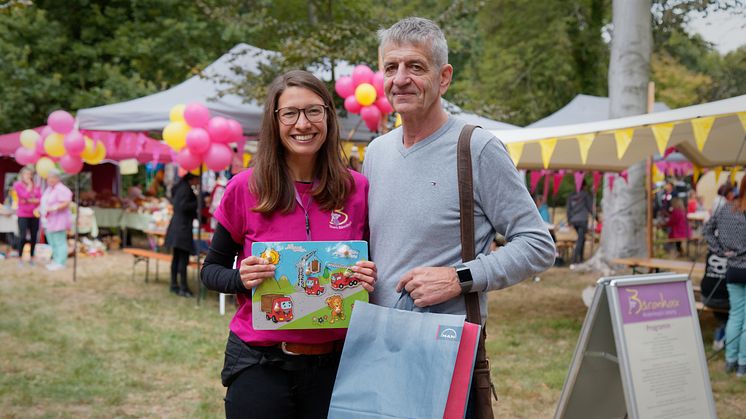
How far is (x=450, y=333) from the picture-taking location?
193cm

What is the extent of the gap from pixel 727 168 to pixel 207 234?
24.4 ft

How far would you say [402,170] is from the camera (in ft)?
6.95

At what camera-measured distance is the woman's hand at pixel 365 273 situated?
2037 mm

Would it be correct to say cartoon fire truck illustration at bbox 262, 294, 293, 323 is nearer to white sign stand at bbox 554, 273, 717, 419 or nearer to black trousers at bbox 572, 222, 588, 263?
white sign stand at bbox 554, 273, 717, 419

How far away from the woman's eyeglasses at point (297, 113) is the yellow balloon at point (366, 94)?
7129 millimetres

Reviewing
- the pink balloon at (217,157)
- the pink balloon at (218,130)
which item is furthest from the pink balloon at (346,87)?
the pink balloon at (217,157)

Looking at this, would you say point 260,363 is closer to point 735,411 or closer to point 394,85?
point 394,85

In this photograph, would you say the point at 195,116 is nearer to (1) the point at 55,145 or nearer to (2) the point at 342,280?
(1) the point at 55,145

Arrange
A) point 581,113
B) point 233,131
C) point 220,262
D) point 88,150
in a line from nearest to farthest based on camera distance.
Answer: point 220,262
point 233,131
point 88,150
point 581,113

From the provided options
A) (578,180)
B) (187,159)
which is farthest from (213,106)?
(578,180)

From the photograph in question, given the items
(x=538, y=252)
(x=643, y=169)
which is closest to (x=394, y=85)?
(x=538, y=252)

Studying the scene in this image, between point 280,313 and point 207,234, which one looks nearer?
point 280,313

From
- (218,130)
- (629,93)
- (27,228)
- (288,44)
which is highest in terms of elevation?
(288,44)

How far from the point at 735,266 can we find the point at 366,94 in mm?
4825
